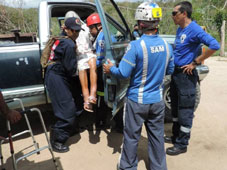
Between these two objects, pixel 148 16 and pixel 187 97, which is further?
pixel 187 97

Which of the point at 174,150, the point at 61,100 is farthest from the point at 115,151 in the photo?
the point at 61,100

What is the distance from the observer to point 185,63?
2.82m

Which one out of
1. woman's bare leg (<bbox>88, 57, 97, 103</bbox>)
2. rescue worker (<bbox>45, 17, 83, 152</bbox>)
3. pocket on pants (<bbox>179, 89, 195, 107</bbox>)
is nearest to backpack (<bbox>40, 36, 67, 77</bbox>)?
rescue worker (<bbox>45, 17, 83, 152</bbox>)

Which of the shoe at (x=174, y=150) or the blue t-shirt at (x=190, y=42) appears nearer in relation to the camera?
→ the blue t-shirt at (x=190, y=42)

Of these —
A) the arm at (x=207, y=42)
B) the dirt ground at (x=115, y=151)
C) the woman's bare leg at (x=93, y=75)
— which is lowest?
the dirt ground at (x=115, y=151)

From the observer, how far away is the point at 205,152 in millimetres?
3098

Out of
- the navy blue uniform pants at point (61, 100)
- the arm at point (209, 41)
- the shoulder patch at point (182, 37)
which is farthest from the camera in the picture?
the navy blue uniform pants at point (61, 100)

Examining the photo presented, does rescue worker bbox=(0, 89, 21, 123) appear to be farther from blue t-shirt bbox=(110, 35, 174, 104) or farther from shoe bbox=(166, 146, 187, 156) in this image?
shoe bbox=(166, 146, 187, 156)

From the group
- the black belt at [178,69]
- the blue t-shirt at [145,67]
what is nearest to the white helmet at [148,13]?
the blue t-shirt at [145,67]

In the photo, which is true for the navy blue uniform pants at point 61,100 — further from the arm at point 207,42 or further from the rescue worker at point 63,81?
the arm at point 207,42

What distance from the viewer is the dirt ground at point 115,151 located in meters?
2.83

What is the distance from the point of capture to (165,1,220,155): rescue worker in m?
2.65

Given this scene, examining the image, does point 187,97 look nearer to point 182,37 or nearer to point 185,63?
point 185,63

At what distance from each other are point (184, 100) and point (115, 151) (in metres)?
1.21
